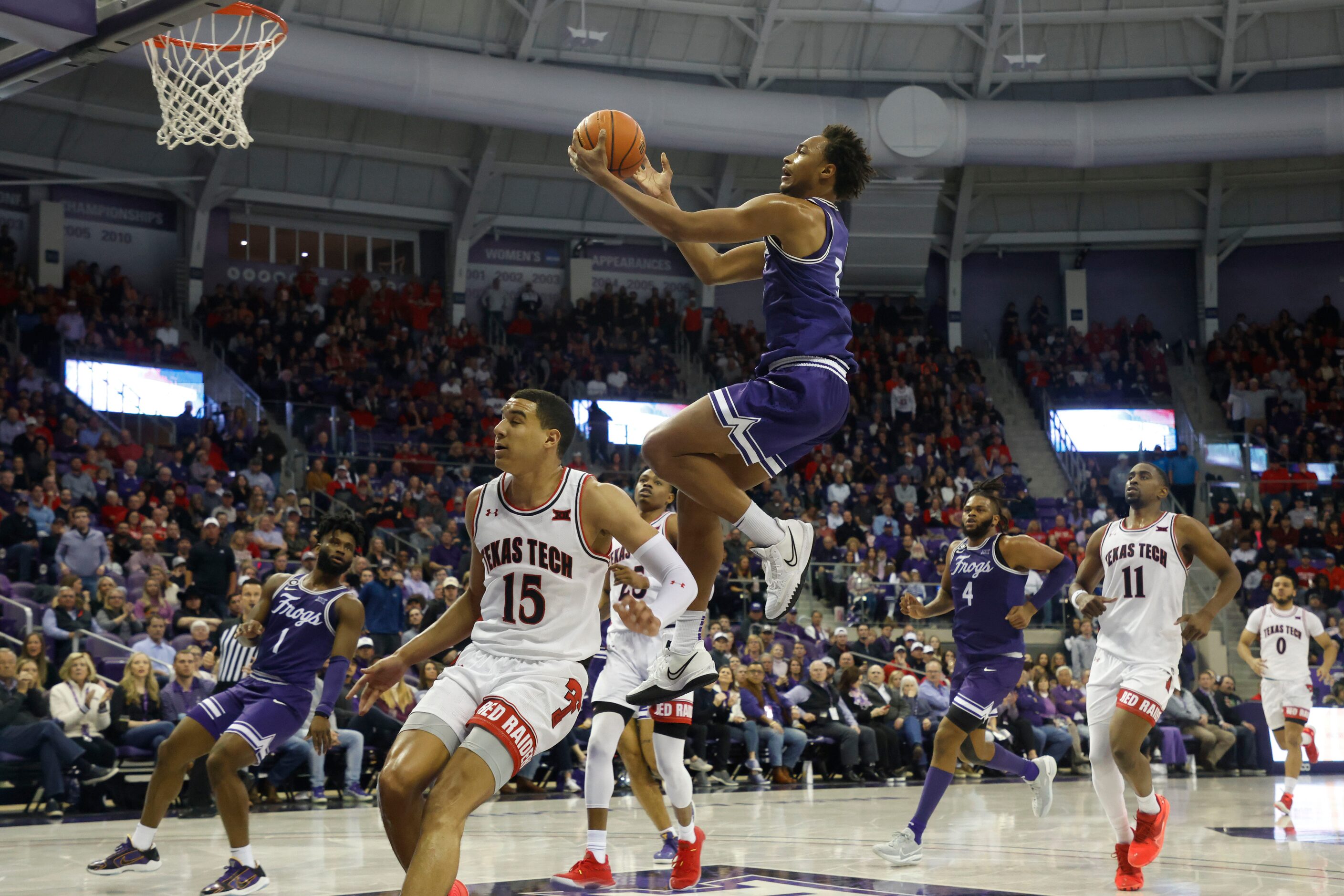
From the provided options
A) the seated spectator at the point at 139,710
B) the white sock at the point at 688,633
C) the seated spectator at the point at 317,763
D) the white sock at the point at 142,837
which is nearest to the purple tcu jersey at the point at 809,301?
the white sock at the point at 688,633

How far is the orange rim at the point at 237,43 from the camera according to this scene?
9.62m

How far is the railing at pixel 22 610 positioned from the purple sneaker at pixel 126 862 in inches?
204

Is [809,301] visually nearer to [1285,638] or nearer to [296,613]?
[296,613]

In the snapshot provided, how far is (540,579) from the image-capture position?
199 inches

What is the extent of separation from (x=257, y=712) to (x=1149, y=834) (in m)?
5.18

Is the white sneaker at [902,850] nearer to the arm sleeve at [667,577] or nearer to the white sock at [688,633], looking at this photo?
the white sock at [688,633]

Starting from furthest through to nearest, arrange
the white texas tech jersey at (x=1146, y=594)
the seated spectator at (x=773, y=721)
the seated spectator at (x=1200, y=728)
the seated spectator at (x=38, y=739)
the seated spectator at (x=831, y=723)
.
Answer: the seated spectator at (x=1200, y=728) → the seated spectator at (x=831, y=723) → the seated spectator at (x=773, y=721) → the seated spectator at (x=38, y=739) → the white texas tech jersey at (x=1146, y=594)

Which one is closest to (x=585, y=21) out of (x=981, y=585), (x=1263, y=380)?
(x=1263, y=380)

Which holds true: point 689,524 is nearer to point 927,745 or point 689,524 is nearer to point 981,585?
point 981,585

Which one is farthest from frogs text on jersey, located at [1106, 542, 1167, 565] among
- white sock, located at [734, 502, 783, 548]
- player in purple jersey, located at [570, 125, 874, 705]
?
white sock, located at [734, 502, 783, 548]

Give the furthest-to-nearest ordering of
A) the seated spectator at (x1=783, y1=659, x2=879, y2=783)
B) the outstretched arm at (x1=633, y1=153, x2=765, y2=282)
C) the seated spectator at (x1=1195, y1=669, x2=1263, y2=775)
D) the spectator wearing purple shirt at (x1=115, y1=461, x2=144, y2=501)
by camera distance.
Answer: the seated spectator at (x1=1195, y1=669, x2=1263, y2=775), the spectator wearing purple shirt at (x1=115, y1=461, x2=144, y2=501), the seated spectator at (x1=783, y1=659, x2=879, y2=783), the outstretched arm at (x1=633, y1=153, x2=765, y2=282)

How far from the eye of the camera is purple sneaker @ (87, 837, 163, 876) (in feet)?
24.5

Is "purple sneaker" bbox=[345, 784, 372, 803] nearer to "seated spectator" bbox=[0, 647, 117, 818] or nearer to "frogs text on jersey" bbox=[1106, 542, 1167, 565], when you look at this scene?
"seated spectator" bbox=[0, 647, 117, 818]

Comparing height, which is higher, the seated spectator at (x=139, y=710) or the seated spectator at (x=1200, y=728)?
the seated spectator at (x=139, y=710)
